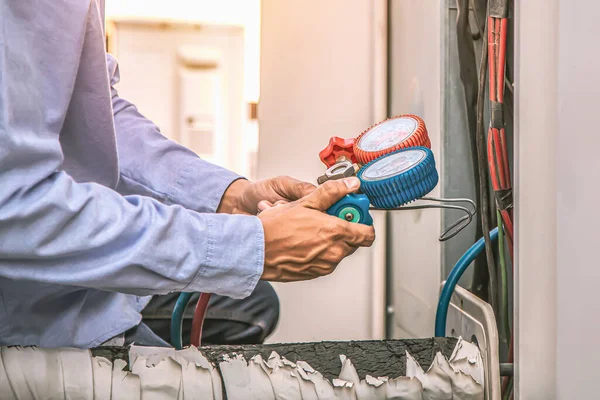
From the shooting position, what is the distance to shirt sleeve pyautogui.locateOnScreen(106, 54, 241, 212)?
0.93 m

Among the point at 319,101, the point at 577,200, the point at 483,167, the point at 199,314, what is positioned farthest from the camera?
the point at 319,101

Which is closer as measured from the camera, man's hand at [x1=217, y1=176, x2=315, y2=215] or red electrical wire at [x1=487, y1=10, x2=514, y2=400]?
red electrical wire at [x1=487, y1=10, x2=514, y2=400]

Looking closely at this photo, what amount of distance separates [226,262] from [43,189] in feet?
0.58

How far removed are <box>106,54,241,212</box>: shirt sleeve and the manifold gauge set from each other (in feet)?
0.93

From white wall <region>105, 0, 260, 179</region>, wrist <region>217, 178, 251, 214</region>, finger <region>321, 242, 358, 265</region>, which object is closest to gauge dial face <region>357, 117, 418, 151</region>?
finger <region>321, 242, 358, 265</region>

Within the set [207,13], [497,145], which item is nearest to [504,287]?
[497,145]

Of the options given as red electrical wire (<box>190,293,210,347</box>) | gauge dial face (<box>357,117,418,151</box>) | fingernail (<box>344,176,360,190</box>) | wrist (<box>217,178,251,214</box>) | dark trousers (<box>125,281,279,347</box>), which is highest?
gauge dial face (<box>357,117,418,151</box>)

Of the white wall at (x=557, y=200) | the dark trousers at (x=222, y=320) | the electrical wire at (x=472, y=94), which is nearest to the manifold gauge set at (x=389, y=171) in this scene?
the white wall at (x=557, y=200)

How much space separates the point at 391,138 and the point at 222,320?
561 mm

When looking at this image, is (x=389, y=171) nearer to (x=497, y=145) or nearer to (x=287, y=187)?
(x=497, y=145)

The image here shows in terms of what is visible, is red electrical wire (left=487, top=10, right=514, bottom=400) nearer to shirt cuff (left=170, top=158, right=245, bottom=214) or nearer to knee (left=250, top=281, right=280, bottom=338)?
shirt cuff (left=170, top=158, right=245, bottom=214)

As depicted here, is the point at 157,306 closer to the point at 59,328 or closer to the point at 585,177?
the point at 59,328

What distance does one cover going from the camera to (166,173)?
941 mm

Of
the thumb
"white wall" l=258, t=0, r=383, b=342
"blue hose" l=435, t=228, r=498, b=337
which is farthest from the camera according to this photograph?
"white wall" l=258, t=0, r=383, b=342
